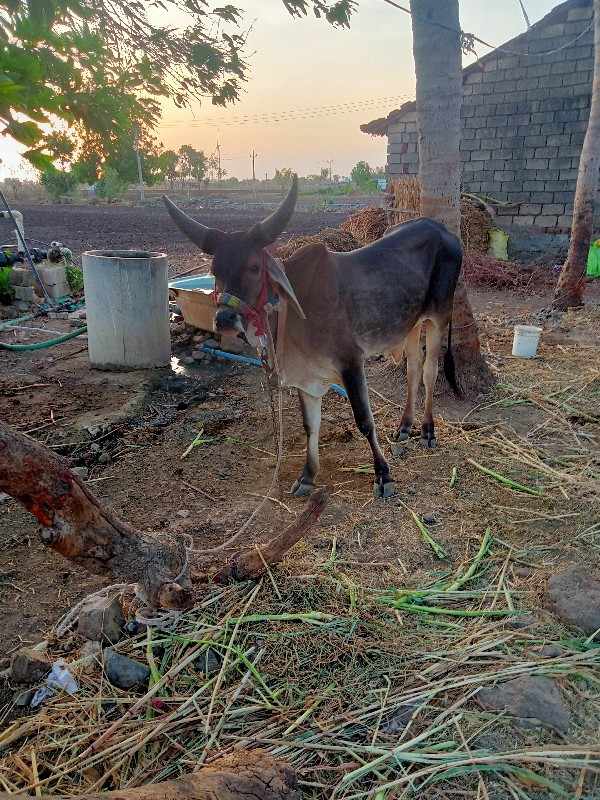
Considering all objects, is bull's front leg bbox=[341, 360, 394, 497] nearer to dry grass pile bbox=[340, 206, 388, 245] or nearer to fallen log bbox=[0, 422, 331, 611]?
fallen log bbox=[0, 422, 331, 611]

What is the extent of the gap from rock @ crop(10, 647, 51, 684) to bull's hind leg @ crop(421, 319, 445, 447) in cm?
310

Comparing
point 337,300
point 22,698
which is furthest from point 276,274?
point 22,698

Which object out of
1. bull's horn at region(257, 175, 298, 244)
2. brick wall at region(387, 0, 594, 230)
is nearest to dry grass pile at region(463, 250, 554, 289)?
brick wall at region(387, 0, 594, 230)

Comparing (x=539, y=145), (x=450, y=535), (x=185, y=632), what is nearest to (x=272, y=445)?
(x=450, y=535)

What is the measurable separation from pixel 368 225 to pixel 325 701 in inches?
375

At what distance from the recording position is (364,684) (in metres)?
2.45

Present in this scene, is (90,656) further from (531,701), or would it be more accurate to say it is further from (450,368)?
(450,368)

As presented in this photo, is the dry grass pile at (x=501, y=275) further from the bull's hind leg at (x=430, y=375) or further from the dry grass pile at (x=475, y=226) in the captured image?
the bull's hind leg at (x=430, y=375)

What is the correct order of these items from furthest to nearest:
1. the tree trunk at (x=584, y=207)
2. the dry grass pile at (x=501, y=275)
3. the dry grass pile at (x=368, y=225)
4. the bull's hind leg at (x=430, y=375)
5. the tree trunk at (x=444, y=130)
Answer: the dry grass pile at (x=501, y=275)
the dry grass pile at (x=368, y=225)
the tree trunk at (x=584, y=207)
the tree trunk at (x=444, y=130)
the bull's hind leg at (x=430, y=375)

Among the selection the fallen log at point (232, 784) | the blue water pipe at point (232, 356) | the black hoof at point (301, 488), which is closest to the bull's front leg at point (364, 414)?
the black hoof at point (301, 488)

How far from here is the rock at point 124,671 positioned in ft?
8.15

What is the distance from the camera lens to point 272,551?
301cm

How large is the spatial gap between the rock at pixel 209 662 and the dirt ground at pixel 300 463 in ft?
2.16

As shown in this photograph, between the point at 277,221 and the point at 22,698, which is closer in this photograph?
the point at 22,698
